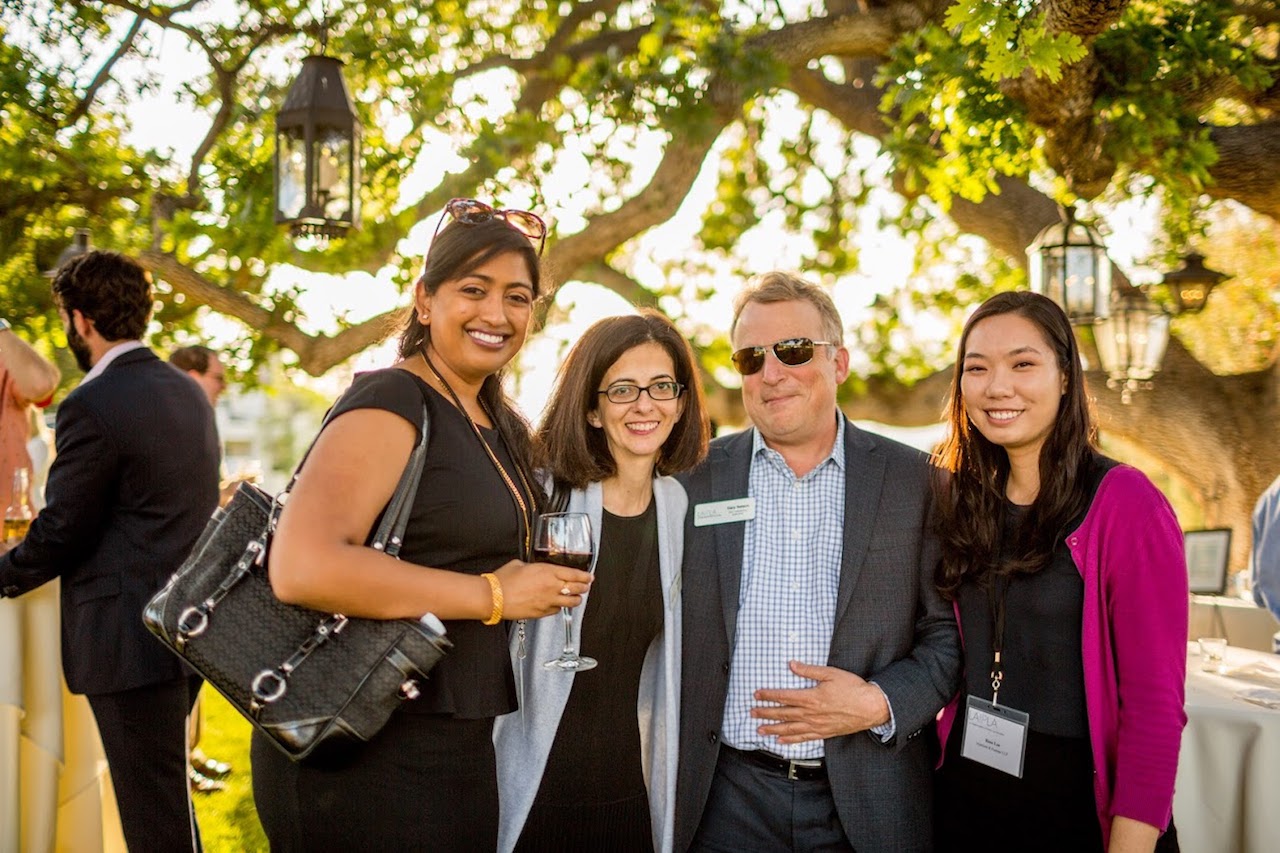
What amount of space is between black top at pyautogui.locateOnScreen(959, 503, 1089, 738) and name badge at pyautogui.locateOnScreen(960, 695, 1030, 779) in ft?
0.09

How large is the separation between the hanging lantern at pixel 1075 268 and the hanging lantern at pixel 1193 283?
6.44 feet

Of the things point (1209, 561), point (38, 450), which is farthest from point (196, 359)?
point (1209, 561)

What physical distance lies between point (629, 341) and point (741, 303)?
47 centimetres

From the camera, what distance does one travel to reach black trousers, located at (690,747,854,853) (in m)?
2.41

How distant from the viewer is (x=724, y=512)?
265 cm

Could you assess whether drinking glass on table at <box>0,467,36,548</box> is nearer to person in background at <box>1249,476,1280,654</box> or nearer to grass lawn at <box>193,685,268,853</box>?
grass lawn at <box>193,685,268,853</box>

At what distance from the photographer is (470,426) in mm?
2025

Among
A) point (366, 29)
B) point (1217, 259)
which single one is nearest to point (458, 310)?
point (366, 29)

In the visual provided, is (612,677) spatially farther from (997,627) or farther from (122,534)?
(122,534)

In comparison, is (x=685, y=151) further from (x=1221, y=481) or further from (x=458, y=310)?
(x=458, y=310)

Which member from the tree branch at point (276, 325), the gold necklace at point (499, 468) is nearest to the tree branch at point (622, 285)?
the tree branch at point (276, 325)

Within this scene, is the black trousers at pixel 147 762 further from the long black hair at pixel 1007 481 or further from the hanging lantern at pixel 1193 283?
the hanging lantern at pixel 1193 283

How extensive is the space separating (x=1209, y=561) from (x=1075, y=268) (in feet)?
7.69

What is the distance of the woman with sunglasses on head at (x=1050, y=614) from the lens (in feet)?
7.04
